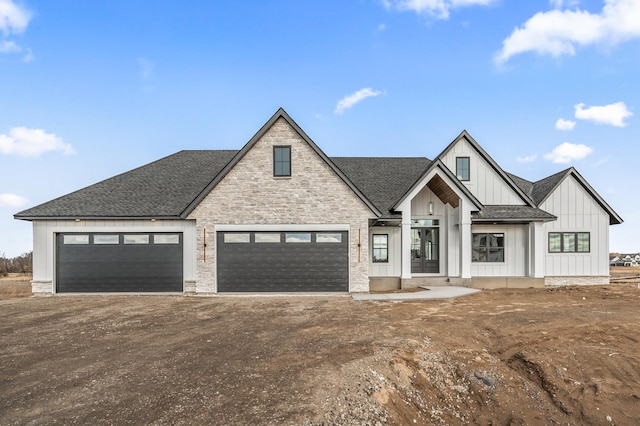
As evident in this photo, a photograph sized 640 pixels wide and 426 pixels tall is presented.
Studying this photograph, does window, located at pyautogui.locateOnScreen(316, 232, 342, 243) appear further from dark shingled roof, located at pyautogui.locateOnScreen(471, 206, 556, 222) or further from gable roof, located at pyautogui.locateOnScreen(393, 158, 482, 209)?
dark shingled roof, located at pyautogui.locateOnScreen(471, 206, 556, 222)

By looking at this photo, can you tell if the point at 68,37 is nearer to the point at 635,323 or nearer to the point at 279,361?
the point at 279,361

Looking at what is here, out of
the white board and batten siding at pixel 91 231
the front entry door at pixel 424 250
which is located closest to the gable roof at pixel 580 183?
the front entry door at pixel 424 250

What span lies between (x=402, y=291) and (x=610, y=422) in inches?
403

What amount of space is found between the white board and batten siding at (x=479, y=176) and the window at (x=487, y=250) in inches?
78.5

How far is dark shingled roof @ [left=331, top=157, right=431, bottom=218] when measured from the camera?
712 inches

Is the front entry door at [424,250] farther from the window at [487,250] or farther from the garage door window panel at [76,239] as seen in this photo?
the garage door window panel at [76,239]

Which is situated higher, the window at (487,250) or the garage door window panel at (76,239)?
the garage door window panel at (76,239)

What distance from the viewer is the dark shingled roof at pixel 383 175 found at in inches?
712

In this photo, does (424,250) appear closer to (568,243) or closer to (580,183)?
(568,243)

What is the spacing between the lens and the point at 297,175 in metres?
15.5

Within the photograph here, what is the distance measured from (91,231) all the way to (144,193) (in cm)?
283

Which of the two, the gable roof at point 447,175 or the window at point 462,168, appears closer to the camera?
the gable roof at point 447,175

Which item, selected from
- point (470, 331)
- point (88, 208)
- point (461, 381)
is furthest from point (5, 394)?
point (88, 208)

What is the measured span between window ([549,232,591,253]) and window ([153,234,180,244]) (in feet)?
61.3
